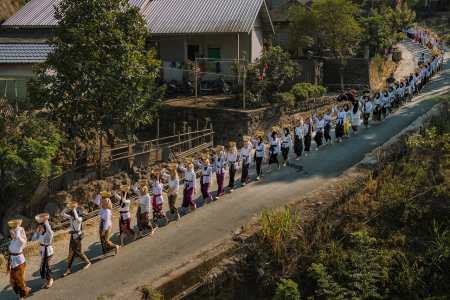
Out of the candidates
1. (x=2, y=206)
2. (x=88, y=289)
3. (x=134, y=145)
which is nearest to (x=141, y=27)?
(x=134, y=145)

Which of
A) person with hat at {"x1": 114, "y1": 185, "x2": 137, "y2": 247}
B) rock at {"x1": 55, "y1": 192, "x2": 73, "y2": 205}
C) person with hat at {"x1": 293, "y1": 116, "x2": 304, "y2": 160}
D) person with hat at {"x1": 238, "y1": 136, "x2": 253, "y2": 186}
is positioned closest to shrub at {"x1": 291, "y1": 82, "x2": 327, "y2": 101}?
person with hat at {"x1": 293, "y1": 116, "x2": 304, "y2": 160}

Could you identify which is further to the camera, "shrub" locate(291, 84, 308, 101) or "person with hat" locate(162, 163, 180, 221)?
"shrub" locate(291, 84, 308, 101)

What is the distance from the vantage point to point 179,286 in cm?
880

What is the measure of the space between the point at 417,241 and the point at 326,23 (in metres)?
14.6

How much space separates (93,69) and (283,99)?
9.19 m

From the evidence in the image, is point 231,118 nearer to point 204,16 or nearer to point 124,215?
point 204,16

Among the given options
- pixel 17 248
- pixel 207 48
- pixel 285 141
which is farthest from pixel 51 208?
pixel 207 48

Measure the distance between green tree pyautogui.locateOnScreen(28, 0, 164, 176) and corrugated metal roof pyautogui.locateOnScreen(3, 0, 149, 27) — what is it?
35.0 ft

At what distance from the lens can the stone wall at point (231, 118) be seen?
60.3 ft

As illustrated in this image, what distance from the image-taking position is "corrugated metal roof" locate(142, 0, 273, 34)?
21250 millimetres

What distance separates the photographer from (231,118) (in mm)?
18594

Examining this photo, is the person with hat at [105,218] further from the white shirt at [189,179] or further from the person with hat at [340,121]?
the person with hat at [340,121]

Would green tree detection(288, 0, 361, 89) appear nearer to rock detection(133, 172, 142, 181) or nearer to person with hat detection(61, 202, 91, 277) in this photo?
rock detection(133, 172, 142, 181)

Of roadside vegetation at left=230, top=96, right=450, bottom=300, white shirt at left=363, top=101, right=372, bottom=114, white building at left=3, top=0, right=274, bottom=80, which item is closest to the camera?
roadside vegetation at left=230, top=96, right=450, bottom=300
